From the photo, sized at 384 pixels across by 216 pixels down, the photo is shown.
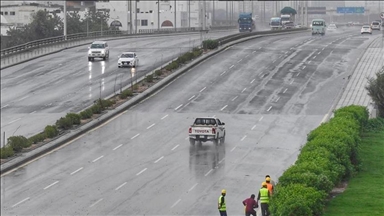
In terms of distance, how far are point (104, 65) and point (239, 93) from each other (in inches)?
854

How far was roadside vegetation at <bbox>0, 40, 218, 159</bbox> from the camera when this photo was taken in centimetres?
4644

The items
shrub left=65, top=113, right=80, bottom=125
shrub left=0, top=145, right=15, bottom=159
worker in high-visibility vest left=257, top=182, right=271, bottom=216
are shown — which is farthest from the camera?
shrub left=65, top=113, right=80, bottom=125

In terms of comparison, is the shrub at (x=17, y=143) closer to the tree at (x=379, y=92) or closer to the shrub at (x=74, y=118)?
the shrub at (x=74, y=118)

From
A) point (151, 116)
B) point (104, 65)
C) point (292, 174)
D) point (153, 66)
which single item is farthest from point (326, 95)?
point (292, 174)

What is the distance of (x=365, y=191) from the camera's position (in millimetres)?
29047

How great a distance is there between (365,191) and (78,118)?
27301mm

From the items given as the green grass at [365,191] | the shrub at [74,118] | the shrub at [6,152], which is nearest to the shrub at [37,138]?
the shrub at [6,152]

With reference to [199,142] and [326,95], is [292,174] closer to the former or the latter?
[199,142]

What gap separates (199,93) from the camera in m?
64.7

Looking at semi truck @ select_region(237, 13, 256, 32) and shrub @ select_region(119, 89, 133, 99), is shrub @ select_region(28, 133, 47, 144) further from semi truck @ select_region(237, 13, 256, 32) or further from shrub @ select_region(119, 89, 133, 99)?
semi truck @ select_region(237, 13, 256, 32)

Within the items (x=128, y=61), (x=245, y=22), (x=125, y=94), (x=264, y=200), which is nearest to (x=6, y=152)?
(x=125, y=94)

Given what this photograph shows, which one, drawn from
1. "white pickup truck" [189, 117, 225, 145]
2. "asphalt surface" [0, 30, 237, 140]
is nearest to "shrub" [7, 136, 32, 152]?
"asphalt surface" [0, 30, 237, 140]

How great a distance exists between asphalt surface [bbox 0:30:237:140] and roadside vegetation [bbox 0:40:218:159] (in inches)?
71.0

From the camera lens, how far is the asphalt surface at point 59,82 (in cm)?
5831
